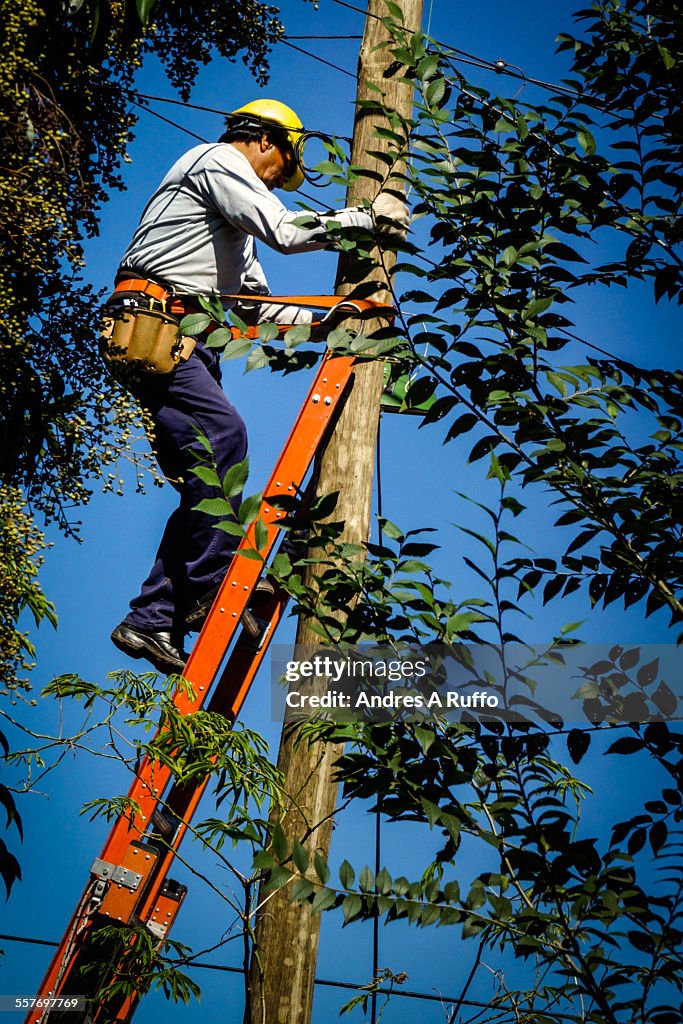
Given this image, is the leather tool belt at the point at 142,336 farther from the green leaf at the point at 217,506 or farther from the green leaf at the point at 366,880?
the green leaf at the point at 366,880

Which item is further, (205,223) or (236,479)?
(205,223)

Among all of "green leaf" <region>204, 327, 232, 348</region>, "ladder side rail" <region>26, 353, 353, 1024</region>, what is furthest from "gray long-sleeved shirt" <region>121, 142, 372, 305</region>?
"green leaf" <region>204, 327, 232, 348</region>

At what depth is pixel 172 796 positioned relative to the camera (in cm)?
284

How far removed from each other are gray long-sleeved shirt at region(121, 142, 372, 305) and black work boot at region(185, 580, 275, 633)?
1.06 metres

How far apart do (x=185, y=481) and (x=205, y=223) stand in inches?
36.8

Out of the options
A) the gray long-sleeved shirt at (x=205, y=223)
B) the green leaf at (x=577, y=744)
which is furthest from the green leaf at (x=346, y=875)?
the gray long-sleeved shirt at (x=205, y=223)

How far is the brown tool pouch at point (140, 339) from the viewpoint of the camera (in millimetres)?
3277

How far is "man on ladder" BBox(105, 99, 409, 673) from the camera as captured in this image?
10.9ft

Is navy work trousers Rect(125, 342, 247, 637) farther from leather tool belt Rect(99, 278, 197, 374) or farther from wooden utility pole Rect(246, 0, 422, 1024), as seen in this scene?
wooden utility pole Rect(246, 0, 422, 1024)

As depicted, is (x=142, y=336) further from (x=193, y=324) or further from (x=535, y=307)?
(x=535, y=307)

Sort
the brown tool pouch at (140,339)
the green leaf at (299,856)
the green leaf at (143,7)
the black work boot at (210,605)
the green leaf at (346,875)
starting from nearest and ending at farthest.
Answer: the green leaf at (143,7)
the green leaf at (299,856)
the green leaf at (346,875)
the black work boot at (210,605)
the brown tool pouch at (140,339)

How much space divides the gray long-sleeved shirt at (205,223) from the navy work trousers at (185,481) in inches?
11.3

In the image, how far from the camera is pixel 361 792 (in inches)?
72.6

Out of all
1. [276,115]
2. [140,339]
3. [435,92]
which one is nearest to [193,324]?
[435,92]
